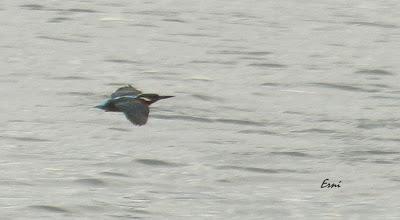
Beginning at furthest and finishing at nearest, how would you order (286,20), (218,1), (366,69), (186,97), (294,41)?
(218,1), (286,20), (294,41), (366,69), (186,97)

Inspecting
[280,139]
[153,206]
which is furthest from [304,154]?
[153,206]

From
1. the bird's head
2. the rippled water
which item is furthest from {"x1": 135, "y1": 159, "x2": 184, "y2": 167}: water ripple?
the bird's head

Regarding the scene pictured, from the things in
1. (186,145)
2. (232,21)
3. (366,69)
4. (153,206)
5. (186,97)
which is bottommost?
(153,206)

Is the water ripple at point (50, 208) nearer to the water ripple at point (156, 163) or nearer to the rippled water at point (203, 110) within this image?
the rippled water at point (203, 110)

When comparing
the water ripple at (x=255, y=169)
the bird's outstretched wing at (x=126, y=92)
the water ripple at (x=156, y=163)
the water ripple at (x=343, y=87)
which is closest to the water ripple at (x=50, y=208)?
the bird's outstretched wing at (x=126, y=92)

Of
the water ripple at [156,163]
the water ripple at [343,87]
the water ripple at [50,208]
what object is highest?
the water ripple at [343,87]

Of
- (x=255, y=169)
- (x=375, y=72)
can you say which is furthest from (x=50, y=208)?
(x=375, y=72)

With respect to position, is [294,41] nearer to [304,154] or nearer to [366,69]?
[366,69]
